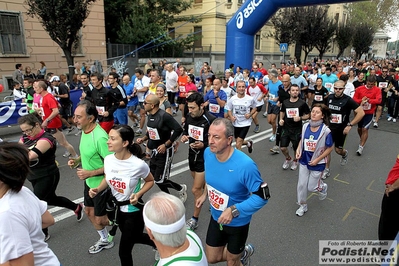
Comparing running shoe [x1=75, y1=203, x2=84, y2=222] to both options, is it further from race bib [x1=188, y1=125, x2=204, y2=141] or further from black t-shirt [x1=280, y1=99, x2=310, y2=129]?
black t-shirt [x1=280, y1=99, x2=310, y2=129]

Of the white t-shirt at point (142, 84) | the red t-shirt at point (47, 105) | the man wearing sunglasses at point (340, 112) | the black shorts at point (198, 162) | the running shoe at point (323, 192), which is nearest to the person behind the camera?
the black shorts at point (198, 162)

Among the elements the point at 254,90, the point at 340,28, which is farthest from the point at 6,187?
the point at 340,28

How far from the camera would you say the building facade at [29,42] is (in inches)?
558

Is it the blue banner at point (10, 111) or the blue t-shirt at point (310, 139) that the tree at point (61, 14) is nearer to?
the blue banner at point (10, 111)

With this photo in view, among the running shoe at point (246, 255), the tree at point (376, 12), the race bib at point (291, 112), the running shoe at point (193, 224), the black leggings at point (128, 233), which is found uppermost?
the tree at point (376, 12)

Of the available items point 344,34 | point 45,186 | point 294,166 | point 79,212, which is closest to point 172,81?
point 294,166

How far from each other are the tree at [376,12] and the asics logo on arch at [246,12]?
42188 millimetres

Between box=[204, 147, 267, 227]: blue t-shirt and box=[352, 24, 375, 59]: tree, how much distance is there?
41298 millimetres

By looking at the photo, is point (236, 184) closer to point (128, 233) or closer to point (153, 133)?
point (128, 233)

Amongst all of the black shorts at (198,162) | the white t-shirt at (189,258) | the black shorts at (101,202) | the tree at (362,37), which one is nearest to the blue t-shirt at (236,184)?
the white t-shirt at (189,258)

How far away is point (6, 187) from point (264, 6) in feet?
35.4

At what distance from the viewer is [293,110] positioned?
5.51 meters

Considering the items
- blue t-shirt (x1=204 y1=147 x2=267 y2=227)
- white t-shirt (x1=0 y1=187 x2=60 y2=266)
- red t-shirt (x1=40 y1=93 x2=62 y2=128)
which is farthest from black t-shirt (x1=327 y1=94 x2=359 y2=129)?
red t-shirt (x1=40 y1=93 x2=62 y2=128)

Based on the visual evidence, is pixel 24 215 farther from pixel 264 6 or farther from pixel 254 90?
pixel 264 6
